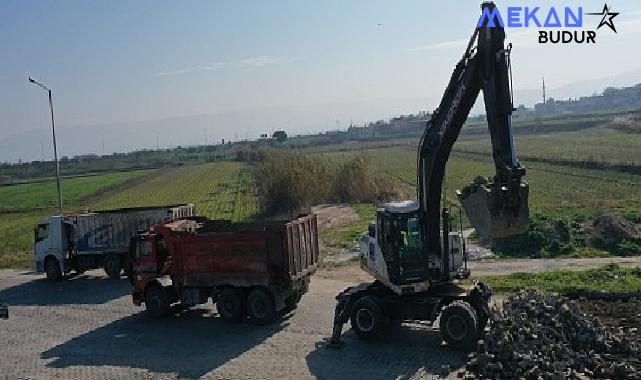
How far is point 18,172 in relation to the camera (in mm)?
158125

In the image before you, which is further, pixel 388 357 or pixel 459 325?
pixel 388 357

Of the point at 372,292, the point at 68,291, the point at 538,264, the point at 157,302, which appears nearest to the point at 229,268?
the point at 157,302

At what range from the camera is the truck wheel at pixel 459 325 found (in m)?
14.1

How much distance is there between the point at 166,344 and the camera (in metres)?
17.0

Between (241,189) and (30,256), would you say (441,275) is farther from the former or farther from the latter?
(241,189)

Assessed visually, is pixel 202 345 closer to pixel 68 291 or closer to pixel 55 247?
pixel 68 291

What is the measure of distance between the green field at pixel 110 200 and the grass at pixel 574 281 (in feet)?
77.2

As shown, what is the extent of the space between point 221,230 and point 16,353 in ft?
22.8

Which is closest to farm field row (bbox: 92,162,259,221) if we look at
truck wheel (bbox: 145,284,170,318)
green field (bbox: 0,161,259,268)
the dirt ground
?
green field (bbox: 0,161,259,268)

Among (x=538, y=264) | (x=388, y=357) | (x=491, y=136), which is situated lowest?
(x=388, y=357)

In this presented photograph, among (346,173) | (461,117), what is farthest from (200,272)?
(346,173)

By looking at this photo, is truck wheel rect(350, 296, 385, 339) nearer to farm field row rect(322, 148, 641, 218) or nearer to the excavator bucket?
the excavator bucket

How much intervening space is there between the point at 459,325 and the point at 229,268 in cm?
707

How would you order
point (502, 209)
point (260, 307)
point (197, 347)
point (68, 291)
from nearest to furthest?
point (502, 209) → point (197, 347) → point (260, 307) → point (68, 291)
